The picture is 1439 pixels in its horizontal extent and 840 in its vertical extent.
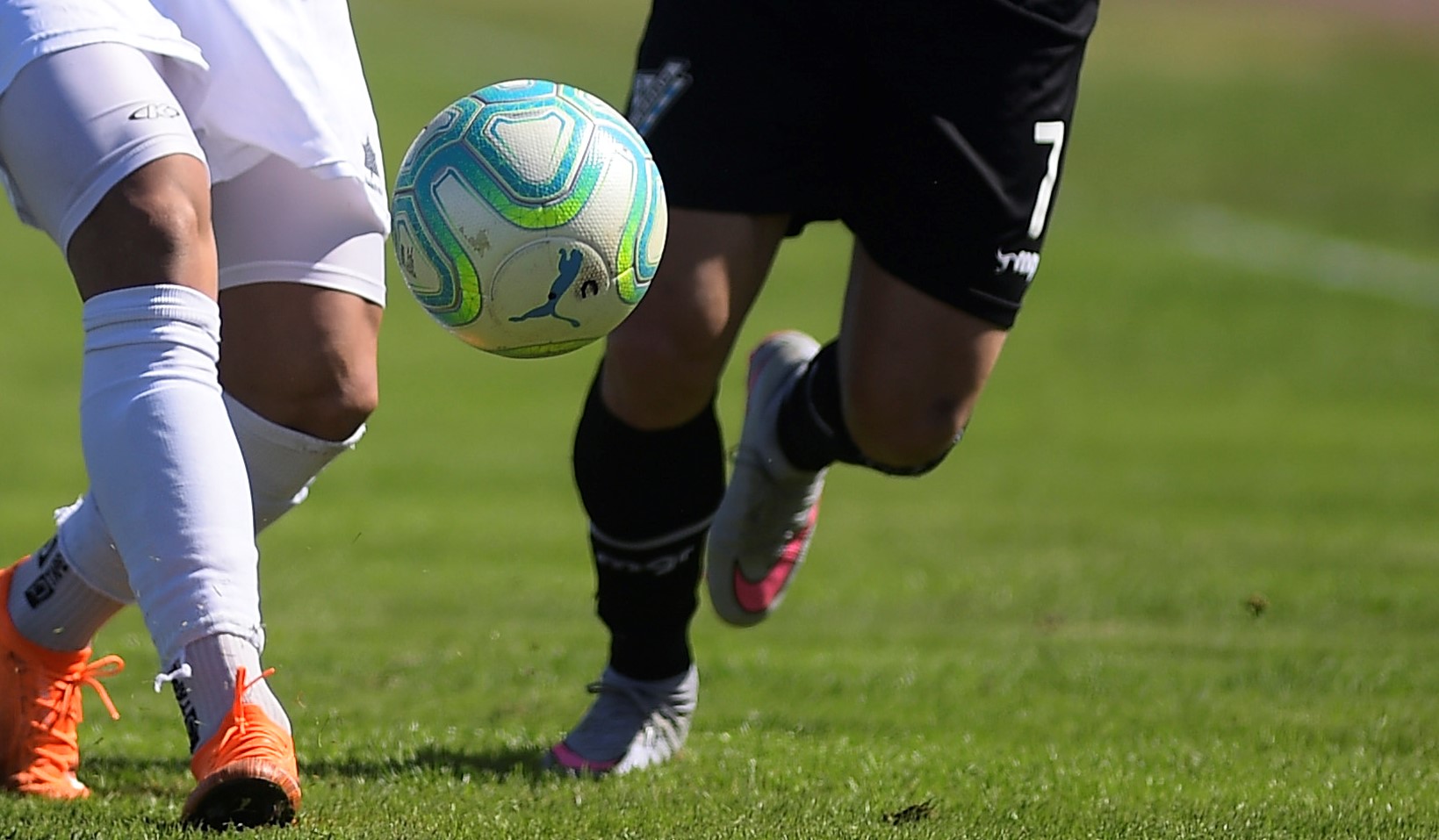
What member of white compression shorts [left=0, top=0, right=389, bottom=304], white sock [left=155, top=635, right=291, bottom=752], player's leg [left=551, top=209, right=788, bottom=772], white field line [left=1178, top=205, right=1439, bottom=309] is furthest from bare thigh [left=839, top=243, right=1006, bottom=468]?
white field line [left=1178, top=205, right=1439, bottom=309]

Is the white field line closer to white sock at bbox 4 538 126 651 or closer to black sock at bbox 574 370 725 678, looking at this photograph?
black sock at bbox 574 370 725 678

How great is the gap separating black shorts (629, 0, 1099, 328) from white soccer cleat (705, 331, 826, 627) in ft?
2.47

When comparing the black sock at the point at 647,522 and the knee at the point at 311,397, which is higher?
the knee at the point at 311,397

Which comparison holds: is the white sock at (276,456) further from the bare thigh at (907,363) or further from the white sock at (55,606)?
the bare thigh at (907,363)

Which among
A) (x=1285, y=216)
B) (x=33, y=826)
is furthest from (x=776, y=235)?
(x=1285, y=216)

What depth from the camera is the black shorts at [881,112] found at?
4453 millimetres

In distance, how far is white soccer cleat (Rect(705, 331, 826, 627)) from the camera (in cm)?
521

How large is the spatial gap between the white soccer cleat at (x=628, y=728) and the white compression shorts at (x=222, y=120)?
3.69 feet

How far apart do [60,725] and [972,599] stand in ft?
13.8

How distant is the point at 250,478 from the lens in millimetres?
3957

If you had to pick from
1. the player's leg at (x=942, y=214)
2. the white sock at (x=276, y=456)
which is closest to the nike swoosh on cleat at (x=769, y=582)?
the player's leg at (x=942, y=214)

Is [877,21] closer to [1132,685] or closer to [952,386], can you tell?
[952,386]

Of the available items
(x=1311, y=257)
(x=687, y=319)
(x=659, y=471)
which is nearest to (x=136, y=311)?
(x=687, y=319)

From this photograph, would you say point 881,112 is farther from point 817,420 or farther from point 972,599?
point 972,599
